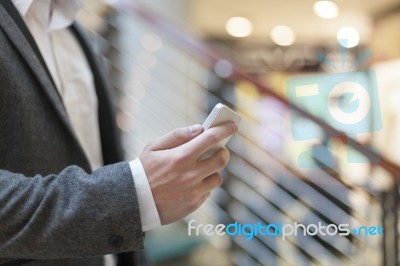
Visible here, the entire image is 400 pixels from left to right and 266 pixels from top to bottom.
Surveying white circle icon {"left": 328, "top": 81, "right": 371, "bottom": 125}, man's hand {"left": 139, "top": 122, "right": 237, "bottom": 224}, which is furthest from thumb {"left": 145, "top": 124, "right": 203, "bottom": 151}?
white circle icon {"left": 328, "top": 81, "right": 371, "bottom": 125}

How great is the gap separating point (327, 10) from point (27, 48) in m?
0.78

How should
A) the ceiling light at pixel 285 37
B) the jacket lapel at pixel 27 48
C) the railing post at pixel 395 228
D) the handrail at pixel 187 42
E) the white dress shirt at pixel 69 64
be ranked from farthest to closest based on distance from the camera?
the ceiling light at pixel 285 37 → the handrail at pixel 187 42 → the railing post at pixel 395 228 → the white dress shirt at pixel 69 64 → the jacket lapel at pixel 27 48

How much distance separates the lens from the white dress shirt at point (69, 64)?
73cm

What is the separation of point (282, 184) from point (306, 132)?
0.24 metres

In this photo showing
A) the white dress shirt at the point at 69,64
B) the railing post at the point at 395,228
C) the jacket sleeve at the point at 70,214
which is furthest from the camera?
the railing post at the point at 395,228

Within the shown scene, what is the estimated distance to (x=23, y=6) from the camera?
646 millimetres

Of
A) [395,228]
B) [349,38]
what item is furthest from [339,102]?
[395,228]

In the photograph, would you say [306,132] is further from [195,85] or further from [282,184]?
[195,85]

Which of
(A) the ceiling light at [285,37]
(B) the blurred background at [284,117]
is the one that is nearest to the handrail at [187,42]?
(B) the blurred background at [284,117]

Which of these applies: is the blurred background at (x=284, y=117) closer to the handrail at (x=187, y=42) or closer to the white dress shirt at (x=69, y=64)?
the handrail at (x=187, y=42)

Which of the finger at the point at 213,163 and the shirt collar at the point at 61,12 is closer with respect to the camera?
the finger at the point at 213,163

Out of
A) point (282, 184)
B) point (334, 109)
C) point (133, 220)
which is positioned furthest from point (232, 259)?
point (133, 220)

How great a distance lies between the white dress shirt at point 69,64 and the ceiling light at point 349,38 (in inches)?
18.9

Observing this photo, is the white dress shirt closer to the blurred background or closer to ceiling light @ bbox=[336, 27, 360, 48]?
the blurred background
